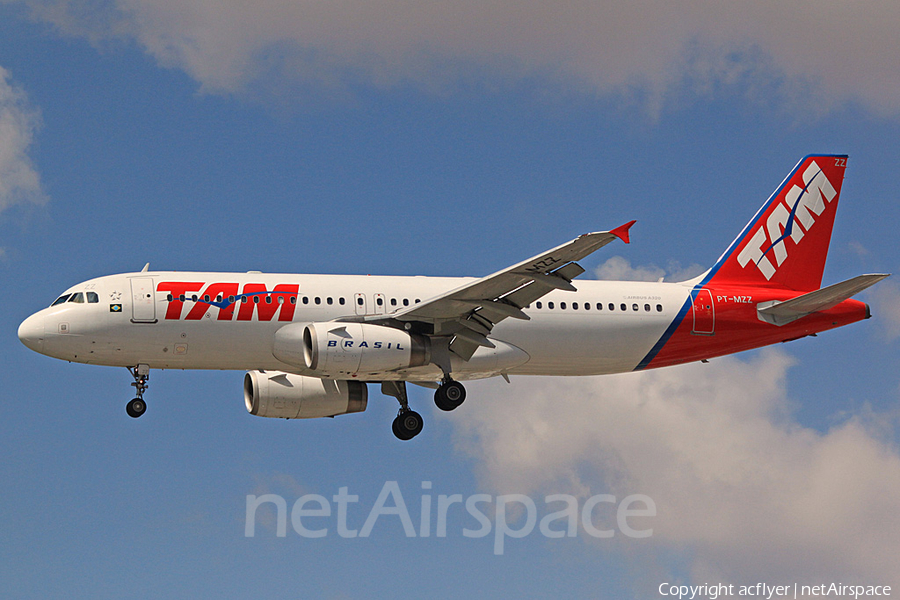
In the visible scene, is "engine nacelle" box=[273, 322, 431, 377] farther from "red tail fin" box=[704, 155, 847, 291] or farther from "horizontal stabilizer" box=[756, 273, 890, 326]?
"horizontal stabilizer" box=[756, 273, 890, 326]

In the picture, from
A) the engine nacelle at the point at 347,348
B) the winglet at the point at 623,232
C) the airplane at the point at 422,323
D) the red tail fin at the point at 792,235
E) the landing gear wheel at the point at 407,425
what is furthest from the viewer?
the red tail fin at the point at 792,235

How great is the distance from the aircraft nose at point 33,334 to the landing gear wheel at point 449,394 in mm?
11368

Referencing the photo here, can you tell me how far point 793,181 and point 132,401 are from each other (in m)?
23.6

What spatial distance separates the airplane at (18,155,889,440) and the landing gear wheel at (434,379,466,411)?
4 centimetres

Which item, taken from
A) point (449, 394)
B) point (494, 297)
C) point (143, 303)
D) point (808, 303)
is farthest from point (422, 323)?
point (808, 303)

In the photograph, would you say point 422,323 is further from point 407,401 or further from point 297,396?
point 297,396

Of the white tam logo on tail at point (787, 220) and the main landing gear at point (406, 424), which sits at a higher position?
the white tam logo on tail at point (787, 220)

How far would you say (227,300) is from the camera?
32.9m

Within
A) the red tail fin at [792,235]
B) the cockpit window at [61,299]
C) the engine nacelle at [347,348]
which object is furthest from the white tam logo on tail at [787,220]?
the cockpit window at [61,299]

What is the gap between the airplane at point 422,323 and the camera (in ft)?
107

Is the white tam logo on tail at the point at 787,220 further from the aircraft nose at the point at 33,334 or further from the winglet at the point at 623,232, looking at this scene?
the aircraft nose at the point at 33,334

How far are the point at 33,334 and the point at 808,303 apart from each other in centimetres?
2323

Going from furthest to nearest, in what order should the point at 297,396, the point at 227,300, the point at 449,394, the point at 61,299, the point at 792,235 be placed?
the point at 792,235 → the point at 297,396 → the point at 449,394 → the point at 61,299 → the point at 227,300

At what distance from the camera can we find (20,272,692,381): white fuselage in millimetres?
32594
